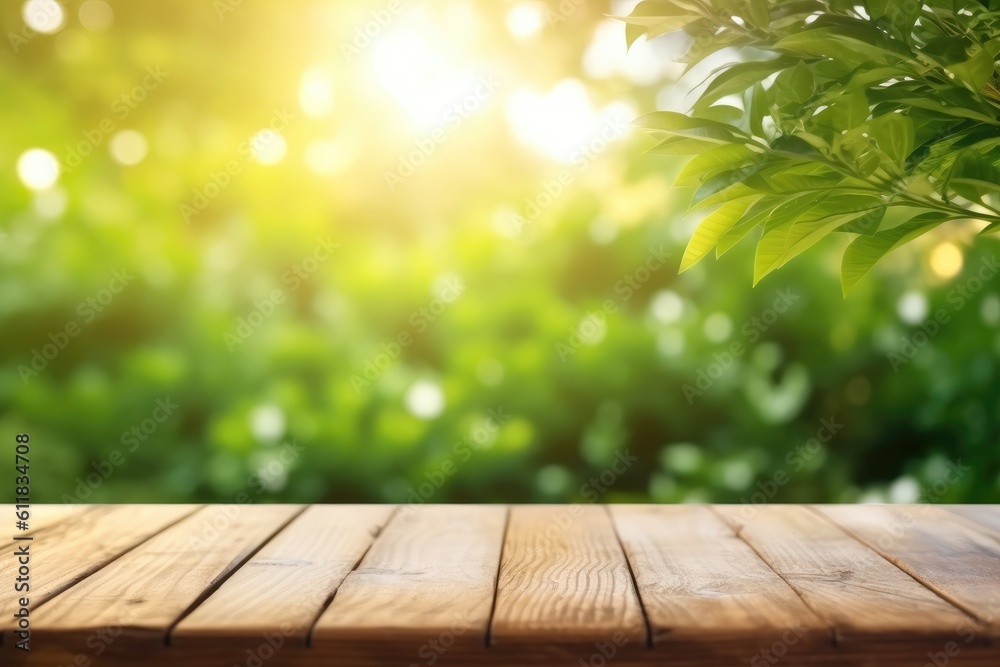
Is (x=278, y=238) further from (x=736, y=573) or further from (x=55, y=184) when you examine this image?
(x=736, y=573)

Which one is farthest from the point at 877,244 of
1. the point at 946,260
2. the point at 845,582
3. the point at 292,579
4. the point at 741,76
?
the point at 946,260

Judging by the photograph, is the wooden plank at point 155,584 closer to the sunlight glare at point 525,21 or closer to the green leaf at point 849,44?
the green leaf at point 849,44

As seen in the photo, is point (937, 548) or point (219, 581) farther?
point (937, 548)

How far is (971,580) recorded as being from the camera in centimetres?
83

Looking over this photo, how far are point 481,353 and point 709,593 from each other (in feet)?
3.76

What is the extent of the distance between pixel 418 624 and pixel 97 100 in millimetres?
2697

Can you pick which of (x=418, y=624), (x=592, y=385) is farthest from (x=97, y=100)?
(x=418, y=624)

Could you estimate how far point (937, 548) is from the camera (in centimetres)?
97

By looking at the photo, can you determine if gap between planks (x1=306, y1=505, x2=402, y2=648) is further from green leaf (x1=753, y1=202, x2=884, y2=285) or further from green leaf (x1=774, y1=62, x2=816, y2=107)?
green leaf (x1=774, y1=62, x2=816, y2=107)

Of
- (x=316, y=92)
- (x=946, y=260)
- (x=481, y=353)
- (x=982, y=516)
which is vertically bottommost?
(x=982, y=516)

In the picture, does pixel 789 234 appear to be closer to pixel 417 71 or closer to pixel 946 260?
pixel 946 260

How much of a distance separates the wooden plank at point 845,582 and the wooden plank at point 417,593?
0.30 m

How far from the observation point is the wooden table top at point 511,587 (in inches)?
26.7

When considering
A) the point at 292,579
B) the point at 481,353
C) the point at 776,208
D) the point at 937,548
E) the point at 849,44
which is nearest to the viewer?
the point at 849,44
